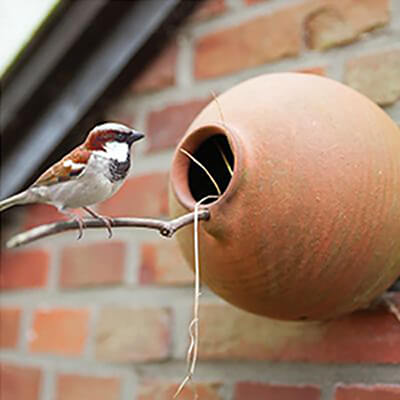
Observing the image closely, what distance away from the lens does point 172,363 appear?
91 centimetres

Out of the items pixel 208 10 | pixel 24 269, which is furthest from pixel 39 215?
pixel 208 10

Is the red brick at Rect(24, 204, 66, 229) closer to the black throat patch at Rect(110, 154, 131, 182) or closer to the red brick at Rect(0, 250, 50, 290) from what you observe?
the red brick at Rect(0, 250, 50, 290)

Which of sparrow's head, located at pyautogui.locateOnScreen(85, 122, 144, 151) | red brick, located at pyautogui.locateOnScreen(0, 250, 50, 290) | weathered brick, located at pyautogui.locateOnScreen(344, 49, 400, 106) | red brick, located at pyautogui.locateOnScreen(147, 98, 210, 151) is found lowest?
sparrow's head, located at pyautogui.locateOnScreen(85, 122, 144, 151)

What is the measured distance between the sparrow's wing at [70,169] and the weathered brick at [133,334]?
1.12ft

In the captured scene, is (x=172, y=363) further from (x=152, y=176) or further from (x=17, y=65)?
(x=17, y=65)

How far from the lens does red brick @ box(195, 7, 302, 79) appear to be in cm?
87

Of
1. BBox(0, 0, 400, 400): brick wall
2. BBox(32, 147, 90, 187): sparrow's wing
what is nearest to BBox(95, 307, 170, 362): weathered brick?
BBox(0, 0, 400, 400): brick wall

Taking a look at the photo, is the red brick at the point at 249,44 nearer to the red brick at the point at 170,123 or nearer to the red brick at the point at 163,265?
the red brick at the point at 170,123

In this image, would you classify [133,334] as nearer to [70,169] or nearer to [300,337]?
[300,337]

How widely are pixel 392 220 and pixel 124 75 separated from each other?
47cm

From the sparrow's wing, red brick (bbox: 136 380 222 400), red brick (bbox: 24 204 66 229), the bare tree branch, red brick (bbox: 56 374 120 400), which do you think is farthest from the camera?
Answer: red brick (bbox: 24 204 66 229)

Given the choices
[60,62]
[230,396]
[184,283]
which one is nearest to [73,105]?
[60,62]

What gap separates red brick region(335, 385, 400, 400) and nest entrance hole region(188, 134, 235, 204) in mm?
224

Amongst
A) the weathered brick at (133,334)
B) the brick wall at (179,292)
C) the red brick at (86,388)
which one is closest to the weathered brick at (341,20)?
the brick wall at (179,292)
